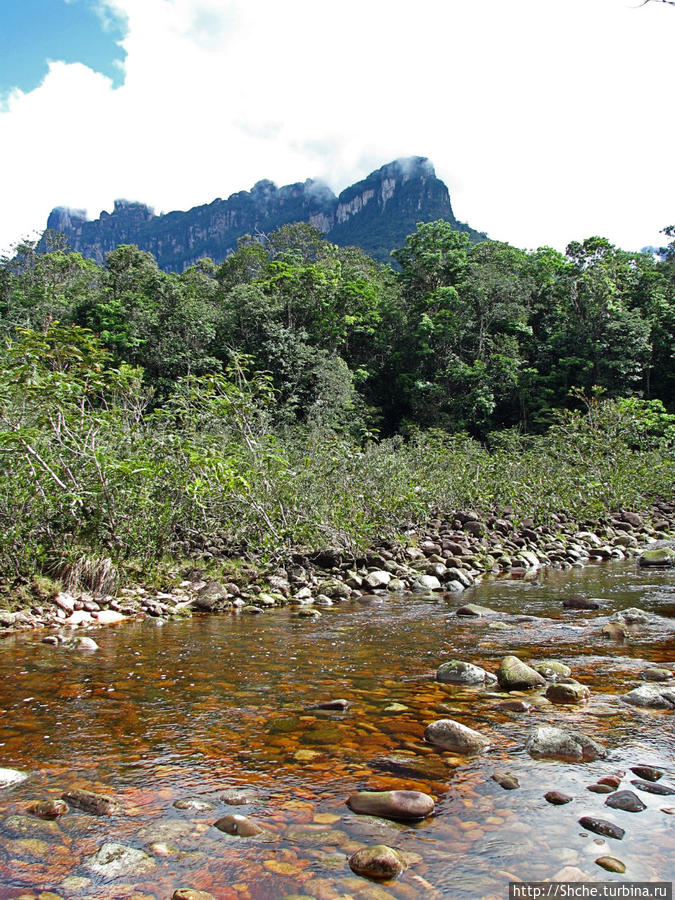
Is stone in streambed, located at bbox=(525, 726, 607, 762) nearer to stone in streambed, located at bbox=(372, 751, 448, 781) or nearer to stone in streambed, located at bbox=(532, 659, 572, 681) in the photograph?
stone in streambed, located at bbox=(372, 751, 448, 781)

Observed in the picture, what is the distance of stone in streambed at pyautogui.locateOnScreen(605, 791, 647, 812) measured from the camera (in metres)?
2.54

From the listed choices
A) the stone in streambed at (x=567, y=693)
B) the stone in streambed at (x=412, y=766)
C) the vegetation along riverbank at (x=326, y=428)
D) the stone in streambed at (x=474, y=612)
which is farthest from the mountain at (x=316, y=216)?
the stone in streambed at (x=412, y=766)

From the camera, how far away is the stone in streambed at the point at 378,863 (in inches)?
82.8

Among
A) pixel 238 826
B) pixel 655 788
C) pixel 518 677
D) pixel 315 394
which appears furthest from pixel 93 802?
pixel 315 394

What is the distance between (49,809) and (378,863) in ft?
4.50

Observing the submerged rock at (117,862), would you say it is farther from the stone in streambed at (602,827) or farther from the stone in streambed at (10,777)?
the stone in streambed at (602,827)

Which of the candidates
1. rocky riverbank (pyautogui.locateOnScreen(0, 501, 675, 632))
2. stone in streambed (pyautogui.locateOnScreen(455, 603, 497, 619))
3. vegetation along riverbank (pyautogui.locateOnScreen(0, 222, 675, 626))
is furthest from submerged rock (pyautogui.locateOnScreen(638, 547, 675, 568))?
stone in streambed (pyautogui.locateOnScreen(455, 603, 497, 619))

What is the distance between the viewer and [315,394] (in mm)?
29609

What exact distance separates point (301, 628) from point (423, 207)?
12698 centimetres

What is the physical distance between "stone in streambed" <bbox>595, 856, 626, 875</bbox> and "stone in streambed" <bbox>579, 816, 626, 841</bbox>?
0.56ft

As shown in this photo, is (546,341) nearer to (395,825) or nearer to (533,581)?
(533,581)

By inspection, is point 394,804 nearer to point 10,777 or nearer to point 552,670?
point 10,777

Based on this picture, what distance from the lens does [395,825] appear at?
2430 millimetres

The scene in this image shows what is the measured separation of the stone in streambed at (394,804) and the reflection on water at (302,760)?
5 centimetres
